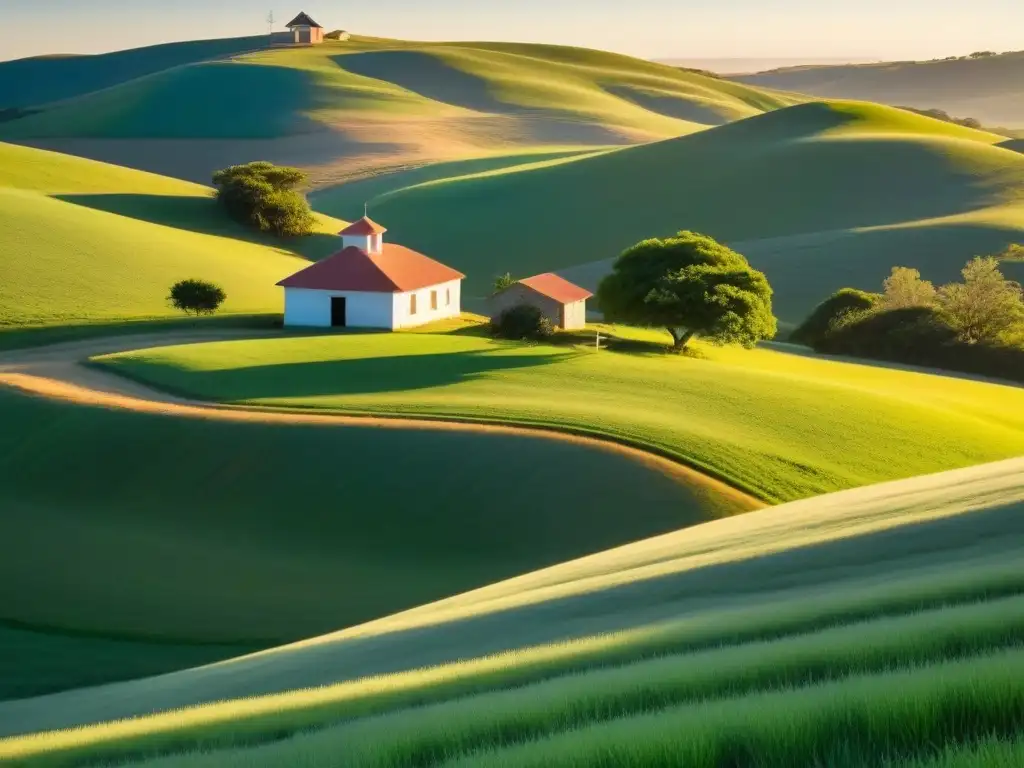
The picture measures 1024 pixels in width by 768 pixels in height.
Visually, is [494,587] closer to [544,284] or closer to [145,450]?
[145,450]

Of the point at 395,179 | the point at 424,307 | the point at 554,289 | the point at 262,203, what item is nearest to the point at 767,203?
the point at 262,203

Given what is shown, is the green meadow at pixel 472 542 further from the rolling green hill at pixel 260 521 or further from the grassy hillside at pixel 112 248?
the grassy hillside at pixel 112 248

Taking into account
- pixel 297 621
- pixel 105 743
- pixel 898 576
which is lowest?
pixel 297 621

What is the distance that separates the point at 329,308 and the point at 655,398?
24052 millimetres

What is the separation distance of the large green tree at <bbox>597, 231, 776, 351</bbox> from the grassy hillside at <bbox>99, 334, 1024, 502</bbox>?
2154 millimetres

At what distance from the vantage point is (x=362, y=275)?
69875mm

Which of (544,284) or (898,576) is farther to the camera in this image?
(544,284)

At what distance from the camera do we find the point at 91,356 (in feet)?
196

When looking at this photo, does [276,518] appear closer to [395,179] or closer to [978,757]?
[978,757]

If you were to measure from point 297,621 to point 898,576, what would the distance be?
18.8 metres

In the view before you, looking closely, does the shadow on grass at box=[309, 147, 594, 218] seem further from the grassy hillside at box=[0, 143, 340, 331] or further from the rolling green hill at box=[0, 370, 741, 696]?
the rolling green hill at box=[0, 370, 741, 696]

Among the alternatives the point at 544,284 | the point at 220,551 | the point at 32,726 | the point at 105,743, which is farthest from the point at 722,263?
the point at 105,743

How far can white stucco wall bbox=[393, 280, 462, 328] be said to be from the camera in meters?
69.7

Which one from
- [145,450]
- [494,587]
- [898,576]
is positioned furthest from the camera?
[145,450]
